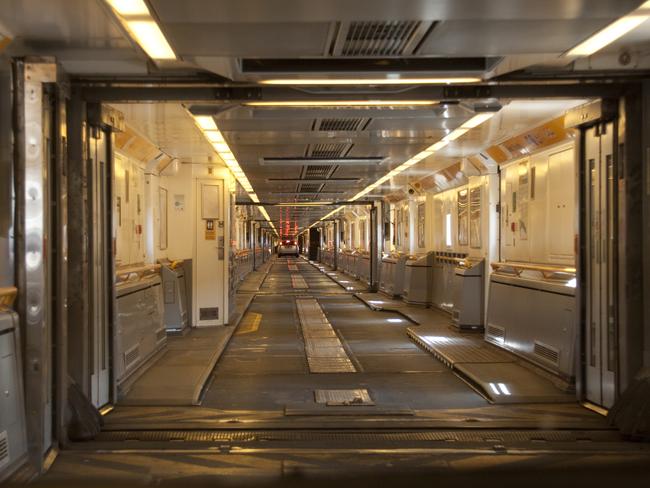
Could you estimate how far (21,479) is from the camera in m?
4.10

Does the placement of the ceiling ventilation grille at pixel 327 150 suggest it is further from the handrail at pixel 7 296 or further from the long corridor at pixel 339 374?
the handrail at pixel 7 296

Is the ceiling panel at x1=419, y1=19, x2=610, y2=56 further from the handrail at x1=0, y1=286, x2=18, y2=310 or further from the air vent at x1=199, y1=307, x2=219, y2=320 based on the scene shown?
the air vent at x1=199, y1=307, x2=219, y2=320

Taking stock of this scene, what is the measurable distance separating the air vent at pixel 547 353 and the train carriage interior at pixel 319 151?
0.06 metres

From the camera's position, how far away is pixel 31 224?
4.57 meters

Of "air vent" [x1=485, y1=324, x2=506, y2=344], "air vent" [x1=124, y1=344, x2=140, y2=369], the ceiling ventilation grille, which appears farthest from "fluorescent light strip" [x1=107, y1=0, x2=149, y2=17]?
"air vent" [x1=485, y1=324, x2=506, y2=344]

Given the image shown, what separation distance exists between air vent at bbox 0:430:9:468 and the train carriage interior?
0.02m

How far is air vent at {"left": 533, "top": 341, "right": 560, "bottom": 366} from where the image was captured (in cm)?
707

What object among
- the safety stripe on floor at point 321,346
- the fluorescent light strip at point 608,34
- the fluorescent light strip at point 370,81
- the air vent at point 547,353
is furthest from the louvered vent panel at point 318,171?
the fluorescent light strip at point 608,34

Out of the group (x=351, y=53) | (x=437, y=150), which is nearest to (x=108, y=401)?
A: (x=351, y=53)

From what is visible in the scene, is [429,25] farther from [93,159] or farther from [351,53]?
[93,159]

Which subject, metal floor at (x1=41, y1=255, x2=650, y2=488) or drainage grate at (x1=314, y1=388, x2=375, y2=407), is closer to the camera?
metal floor at (x1=41, y1=255, x2=650, y2=488)

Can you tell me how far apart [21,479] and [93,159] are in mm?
2794

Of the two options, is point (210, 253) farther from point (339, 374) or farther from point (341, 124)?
point (341, 124)

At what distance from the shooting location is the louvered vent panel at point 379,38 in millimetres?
4141
